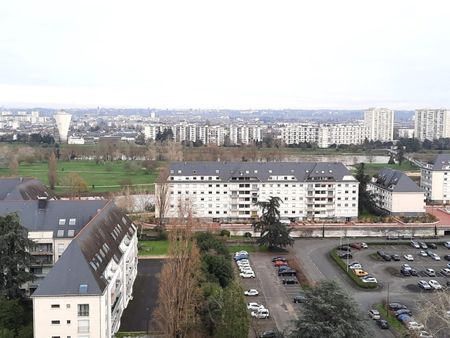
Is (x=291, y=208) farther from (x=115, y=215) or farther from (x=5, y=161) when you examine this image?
(x=5, y=161)

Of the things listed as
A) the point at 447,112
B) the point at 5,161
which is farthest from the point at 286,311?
the point at 447,112

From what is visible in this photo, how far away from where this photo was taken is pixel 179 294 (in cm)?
1812

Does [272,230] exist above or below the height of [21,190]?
below

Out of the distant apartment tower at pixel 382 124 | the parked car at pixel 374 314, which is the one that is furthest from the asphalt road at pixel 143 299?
the distant apartment tower at pixel 382 124

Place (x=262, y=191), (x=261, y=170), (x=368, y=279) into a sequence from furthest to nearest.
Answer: (x=261, y=170), (x=262, y=191), (x=368, y=279)

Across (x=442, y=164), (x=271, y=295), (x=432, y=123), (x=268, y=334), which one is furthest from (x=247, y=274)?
(x=432, y=123)

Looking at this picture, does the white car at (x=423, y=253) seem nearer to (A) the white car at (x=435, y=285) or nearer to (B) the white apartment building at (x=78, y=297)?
(A) the white car at (x=435, y=285)

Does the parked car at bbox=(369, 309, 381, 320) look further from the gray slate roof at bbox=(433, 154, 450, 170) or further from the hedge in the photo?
the gray slate roof at bbox=(433, 154, 450, 170)

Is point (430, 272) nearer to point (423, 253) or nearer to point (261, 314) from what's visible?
point (423, 253)

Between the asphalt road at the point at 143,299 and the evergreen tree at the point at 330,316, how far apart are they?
6.55 meters

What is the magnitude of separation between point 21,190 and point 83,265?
12485mm

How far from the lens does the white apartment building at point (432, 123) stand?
104625 mm

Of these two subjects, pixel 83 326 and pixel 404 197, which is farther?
pixel 404 197

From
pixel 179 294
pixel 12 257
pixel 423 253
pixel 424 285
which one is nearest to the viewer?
pixel 12 257
